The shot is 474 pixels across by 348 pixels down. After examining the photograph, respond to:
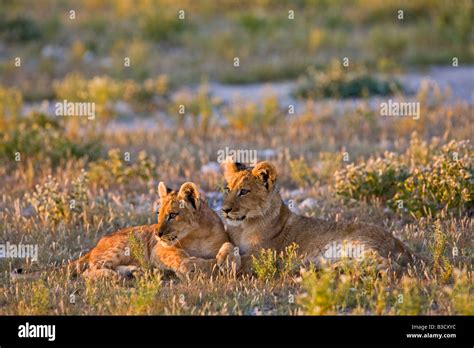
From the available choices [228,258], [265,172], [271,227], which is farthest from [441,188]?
[228,258]

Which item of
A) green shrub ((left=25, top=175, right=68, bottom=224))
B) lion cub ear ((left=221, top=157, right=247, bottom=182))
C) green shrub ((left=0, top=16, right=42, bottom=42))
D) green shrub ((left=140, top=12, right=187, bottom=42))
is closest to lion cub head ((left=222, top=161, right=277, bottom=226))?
lion cub ear ((left=221, top=157, right=247, bottom=182))

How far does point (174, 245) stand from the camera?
9.55 meters

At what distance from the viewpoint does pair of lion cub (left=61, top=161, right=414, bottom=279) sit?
927cm

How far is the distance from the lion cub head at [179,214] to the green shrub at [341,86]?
10.2 metres

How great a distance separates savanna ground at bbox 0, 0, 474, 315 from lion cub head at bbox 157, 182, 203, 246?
45 centimetres

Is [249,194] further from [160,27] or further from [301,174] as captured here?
[160,27]

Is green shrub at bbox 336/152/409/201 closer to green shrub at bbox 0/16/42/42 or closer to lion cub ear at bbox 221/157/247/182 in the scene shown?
lion cub ear at bbox 221/157/247/182

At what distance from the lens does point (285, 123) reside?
1711cm

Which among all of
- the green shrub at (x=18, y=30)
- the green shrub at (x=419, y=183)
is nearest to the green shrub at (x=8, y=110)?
the green shrub at (x=419, y=183)

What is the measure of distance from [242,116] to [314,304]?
947 centimetres

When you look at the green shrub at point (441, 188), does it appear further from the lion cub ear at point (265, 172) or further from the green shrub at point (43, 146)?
the green shrub at point (43, 146)

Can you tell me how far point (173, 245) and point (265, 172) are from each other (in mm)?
1186

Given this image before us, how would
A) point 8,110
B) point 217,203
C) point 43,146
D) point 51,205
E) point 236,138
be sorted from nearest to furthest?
point 51,205 < point 217,203 < point 43,146 < point 236,138 < point 8,110
